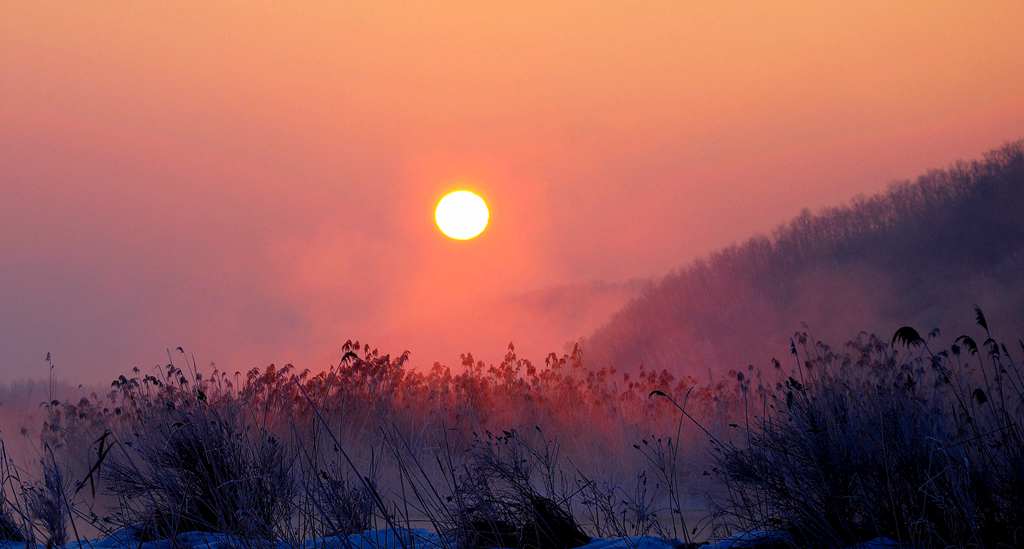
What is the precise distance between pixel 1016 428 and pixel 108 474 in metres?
4.92

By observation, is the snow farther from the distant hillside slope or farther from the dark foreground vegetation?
the distant hillside slope

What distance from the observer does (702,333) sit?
19828 mm

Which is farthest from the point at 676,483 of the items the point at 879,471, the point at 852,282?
the point at 852,282

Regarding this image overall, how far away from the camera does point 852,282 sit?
68.2 ft

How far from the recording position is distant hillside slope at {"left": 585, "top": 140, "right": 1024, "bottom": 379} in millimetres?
18203

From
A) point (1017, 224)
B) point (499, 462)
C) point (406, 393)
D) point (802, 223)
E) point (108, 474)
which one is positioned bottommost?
point (499, 462)

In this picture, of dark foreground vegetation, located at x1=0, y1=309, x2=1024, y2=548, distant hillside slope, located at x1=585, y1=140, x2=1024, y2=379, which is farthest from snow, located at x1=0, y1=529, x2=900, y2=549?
distant hillside slope, located at x1=585, y1=140, x2=1024, y2=379

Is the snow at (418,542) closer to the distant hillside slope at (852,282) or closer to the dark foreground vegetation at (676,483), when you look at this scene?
the dark foreground vegetation at (676,483)

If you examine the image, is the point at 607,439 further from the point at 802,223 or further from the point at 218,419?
the point at 802,223

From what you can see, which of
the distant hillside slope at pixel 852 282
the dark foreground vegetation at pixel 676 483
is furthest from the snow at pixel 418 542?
the distant hillside slope at pixel 852 282

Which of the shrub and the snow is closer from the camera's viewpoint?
the shrub

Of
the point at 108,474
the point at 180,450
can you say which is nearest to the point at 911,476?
the point at 180,450

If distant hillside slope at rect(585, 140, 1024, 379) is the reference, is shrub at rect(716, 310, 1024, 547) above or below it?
below

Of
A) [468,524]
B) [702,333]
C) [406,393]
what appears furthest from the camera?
[702,333]
